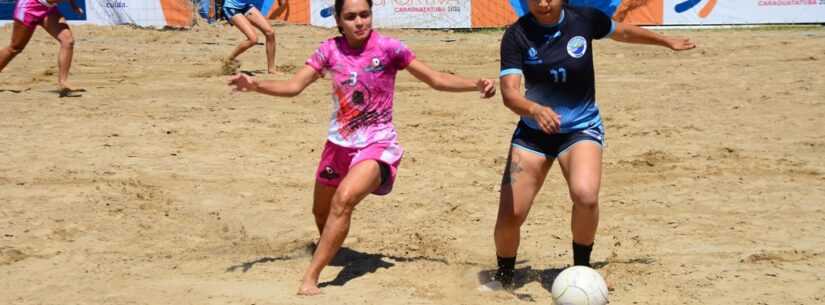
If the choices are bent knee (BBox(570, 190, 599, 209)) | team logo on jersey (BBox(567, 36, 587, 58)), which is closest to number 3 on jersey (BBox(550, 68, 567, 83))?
team logo on jersey (BBox(567, 36, 587, 58))

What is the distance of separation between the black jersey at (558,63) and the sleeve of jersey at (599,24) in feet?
0.08

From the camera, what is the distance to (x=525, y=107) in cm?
536

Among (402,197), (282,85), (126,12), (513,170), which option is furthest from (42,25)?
(126,12)

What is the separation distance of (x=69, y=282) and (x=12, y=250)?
0.80 meters

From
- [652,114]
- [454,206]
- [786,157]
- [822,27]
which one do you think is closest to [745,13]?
[822,27]

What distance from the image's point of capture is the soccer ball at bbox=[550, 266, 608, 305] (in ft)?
17.1

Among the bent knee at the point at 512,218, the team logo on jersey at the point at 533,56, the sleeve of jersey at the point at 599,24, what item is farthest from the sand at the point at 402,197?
the sleeve of jersey at the point at 599,24

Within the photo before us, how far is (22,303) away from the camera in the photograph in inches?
228

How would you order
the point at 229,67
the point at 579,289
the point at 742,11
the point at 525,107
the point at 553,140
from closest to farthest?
the point at 579,289 → the point at 525,107 → the point at 553,140 → the point at 229,67 → the point at 742,11

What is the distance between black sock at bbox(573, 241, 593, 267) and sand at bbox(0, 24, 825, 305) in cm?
27

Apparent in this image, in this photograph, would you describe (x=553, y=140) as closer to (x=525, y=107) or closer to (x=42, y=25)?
(x=525, y=107)

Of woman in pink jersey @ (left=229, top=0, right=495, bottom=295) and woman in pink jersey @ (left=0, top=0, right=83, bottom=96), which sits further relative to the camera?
woman in pink jersey @ (left=0, top=0, right=83, bottom=96)

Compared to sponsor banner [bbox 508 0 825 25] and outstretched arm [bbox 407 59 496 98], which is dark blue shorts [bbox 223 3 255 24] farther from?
sponsor banner [bbox 508 0 825 25]

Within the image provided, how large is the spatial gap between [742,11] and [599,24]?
1666cm
